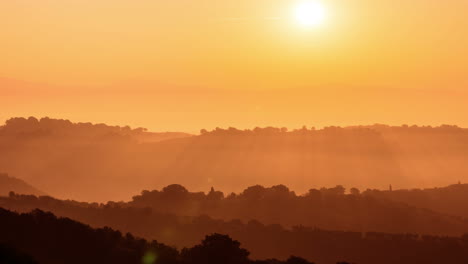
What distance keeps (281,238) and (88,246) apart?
89755mm

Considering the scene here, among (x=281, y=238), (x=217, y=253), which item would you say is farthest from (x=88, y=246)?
(x=281, y=238)

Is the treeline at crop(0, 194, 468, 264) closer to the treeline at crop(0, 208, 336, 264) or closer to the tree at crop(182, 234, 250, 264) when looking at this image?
the treeline at crop(0, 208, 336, 264)

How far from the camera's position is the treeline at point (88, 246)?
74.2 meters

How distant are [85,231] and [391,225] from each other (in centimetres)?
12710

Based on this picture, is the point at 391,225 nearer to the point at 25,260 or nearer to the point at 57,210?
the point at 57,210

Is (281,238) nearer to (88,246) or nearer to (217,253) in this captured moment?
(217,253)

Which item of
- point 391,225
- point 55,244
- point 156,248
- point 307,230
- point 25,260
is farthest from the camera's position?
point 391,225

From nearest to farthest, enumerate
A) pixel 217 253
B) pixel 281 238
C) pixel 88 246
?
pixel 88 246, pixel 217 253, pixel 281 238

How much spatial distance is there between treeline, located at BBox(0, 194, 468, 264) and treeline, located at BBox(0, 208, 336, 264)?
234ft

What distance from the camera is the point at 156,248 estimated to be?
274ft

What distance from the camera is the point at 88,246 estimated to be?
7931 centimetres

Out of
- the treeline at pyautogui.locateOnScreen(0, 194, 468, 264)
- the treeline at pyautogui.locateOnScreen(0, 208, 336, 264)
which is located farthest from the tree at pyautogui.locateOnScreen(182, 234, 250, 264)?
the treeline at pyautogui.locateOnScreen(0, 194, 468, 264)

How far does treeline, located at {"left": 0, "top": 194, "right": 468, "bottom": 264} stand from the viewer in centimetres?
15438

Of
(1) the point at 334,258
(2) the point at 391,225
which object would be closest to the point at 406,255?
(1) the point at 334,258
